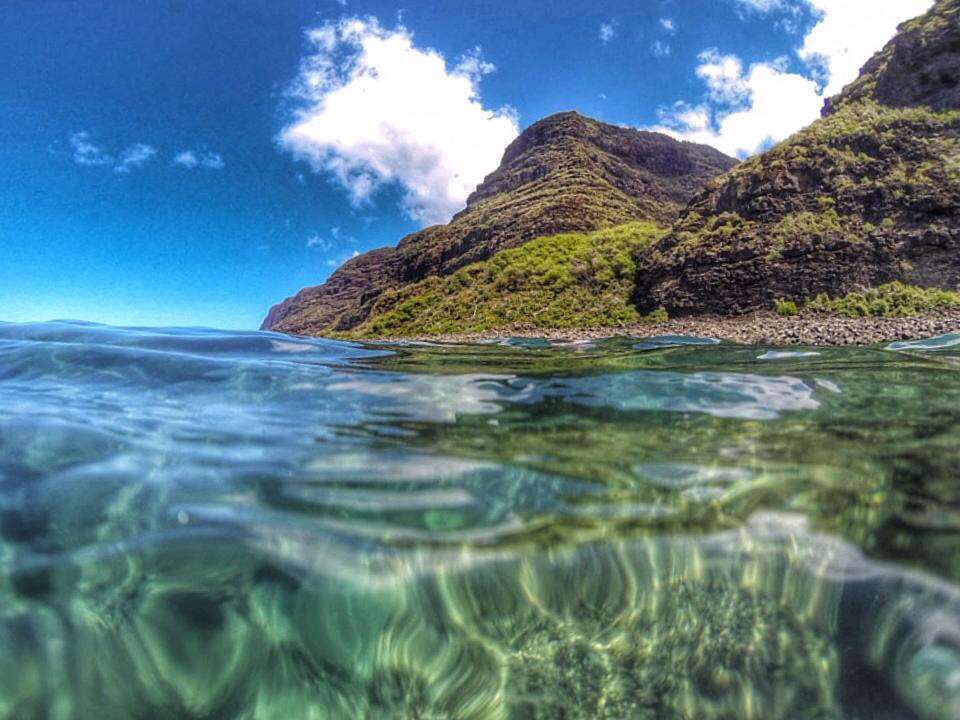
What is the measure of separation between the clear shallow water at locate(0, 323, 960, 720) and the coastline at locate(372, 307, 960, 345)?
16716mm

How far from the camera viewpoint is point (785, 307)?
27125 millimetres

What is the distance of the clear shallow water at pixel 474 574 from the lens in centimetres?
198

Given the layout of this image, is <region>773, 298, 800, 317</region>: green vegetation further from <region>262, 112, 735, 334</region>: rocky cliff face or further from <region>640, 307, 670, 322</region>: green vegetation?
<region>262, 112, 735, 334</region>: rocky cliff face

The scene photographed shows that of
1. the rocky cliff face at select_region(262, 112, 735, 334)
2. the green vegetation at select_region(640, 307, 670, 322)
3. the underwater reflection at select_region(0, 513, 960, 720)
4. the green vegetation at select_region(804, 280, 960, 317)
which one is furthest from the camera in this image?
the rocky cliff face at select_region(262, 112, 735, 334)

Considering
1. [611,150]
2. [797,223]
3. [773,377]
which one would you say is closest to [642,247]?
[797,223]

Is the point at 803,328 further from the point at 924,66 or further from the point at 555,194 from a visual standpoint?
the point at 555,194

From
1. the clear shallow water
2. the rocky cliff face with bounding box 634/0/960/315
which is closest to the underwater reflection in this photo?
the clear shallow water

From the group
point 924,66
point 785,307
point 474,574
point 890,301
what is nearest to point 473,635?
point 474,574

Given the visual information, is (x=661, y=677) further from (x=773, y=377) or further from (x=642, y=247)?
(x=642, y=247)

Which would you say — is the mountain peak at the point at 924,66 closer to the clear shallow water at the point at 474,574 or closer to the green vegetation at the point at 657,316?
the green vegetation at the point at 657,316

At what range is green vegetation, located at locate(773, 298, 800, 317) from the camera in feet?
88.0

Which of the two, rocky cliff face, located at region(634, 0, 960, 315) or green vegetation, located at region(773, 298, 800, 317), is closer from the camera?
rocky cliff face, located at region(634, 0, 960, 315)

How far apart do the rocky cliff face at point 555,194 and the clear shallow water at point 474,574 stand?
64271mm

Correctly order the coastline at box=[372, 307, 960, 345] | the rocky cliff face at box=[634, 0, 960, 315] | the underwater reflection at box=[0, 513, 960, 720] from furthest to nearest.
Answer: the rocky cliff face at box=[634, 0, 960, 315]
the coastline at box=[372, 307, 960, 345]
the underwater reflection at box=[0, 513, 960, 720]
